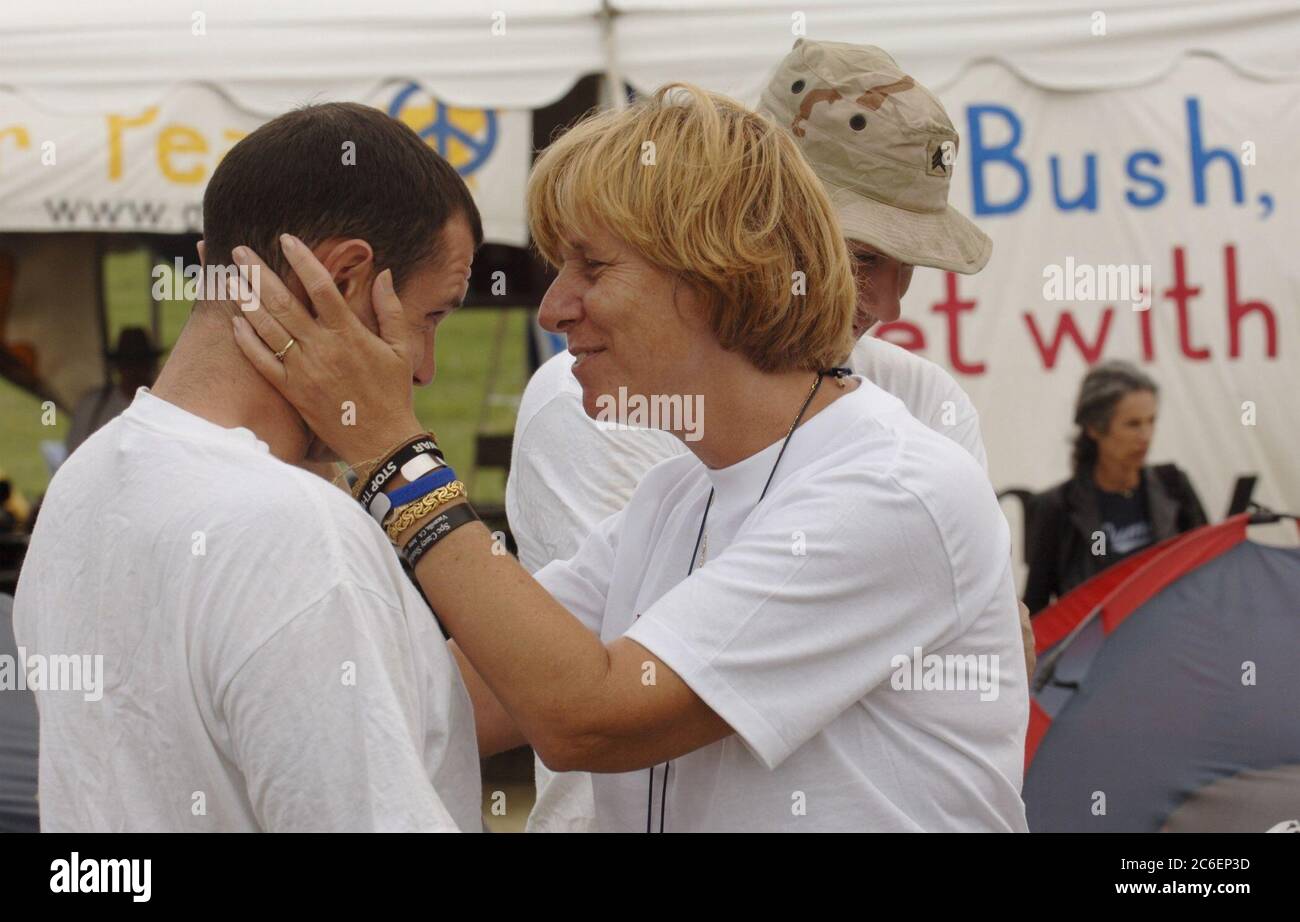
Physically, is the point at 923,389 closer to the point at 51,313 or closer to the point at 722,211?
the point at 722,211

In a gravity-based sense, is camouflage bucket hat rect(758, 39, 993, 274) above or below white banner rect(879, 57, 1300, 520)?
below

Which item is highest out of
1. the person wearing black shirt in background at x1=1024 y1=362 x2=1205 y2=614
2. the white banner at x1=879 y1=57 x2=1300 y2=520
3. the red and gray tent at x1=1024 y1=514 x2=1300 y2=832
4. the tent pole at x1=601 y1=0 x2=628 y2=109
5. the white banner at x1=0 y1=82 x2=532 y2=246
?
the tent pole at x1=601 y1=0 x2=628 y2=109

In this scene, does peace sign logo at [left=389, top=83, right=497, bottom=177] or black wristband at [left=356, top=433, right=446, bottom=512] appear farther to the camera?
peace sign logo at [left=389, top=83, right=497, bottom=177]

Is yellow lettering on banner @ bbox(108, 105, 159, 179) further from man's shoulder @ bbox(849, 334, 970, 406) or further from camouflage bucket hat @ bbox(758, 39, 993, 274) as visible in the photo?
man's shoulder @ bbox(849, 334, 970, 406)

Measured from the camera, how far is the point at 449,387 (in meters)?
15.2

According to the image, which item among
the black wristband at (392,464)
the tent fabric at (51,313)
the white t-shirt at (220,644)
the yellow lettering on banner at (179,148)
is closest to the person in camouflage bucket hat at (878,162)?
the black wristband at (392,464)

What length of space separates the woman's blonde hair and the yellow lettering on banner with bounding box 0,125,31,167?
4349 mm

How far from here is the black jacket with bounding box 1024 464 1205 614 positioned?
5.12 m

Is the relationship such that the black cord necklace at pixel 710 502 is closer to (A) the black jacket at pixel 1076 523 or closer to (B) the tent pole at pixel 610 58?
(A) the black jacket at pixel 1076 523

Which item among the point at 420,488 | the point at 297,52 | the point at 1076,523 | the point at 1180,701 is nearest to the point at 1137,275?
the point at 1076,523

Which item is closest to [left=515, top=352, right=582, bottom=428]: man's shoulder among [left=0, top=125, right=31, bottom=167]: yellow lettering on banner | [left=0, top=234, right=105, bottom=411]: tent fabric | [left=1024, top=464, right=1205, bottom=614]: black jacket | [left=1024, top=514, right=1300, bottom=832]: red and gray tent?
[left=1024, top=514, right=1300, bottom=832]: red and gray tent

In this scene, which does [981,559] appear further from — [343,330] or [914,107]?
[914,107]
